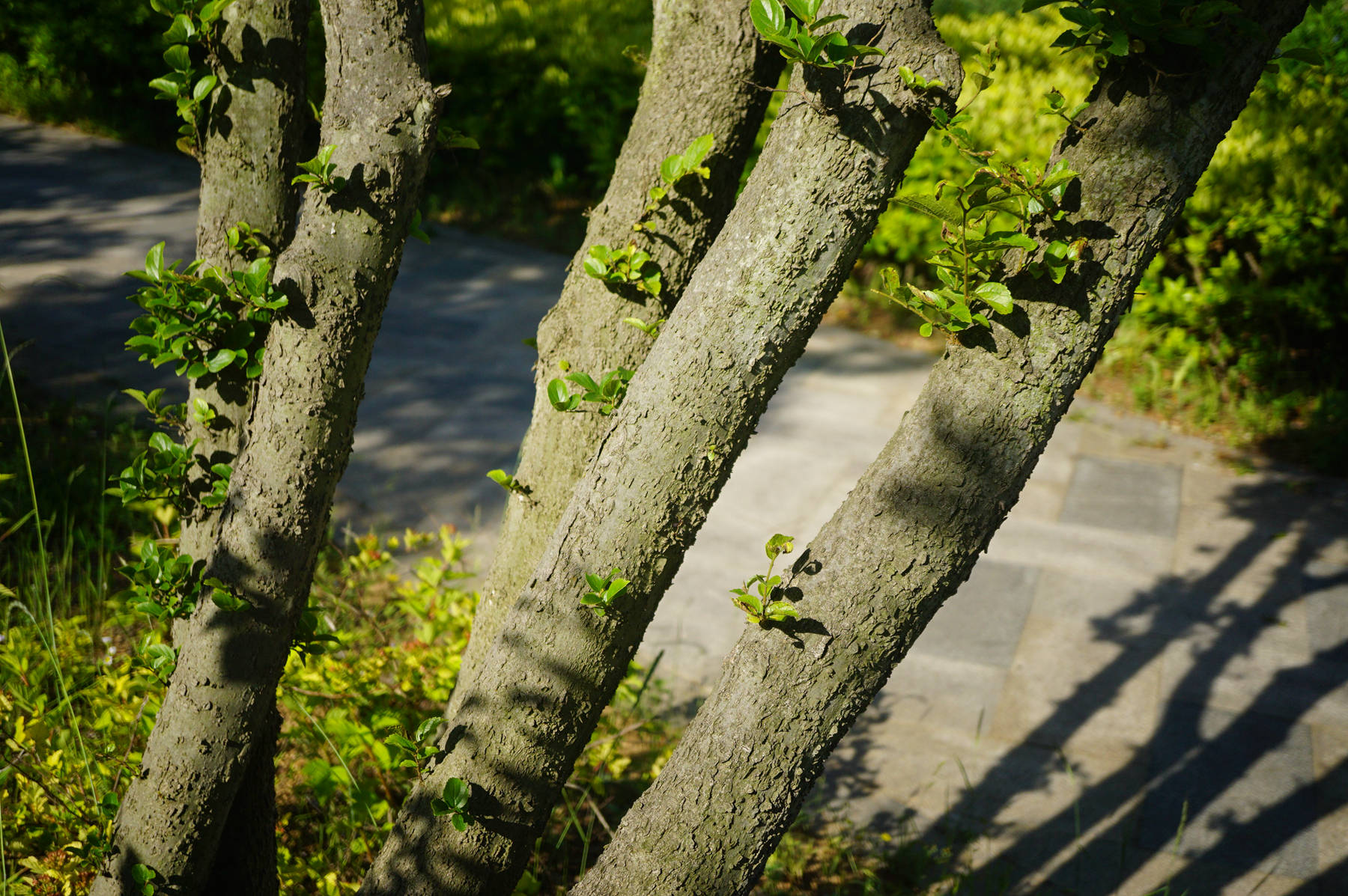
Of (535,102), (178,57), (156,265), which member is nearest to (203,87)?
(178,57)

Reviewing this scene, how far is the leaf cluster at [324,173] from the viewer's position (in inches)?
60.0

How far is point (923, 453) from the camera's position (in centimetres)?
133

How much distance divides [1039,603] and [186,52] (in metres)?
3.82

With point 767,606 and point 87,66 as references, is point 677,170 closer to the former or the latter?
point 767,606

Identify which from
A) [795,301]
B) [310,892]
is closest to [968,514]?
[795,301]

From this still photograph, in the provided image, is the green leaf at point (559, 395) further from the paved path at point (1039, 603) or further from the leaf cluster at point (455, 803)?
the paved path at point (1039, 603)

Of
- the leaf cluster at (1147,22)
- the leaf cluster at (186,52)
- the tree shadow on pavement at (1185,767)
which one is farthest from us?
the tree shadow on pavement at (1185,767)

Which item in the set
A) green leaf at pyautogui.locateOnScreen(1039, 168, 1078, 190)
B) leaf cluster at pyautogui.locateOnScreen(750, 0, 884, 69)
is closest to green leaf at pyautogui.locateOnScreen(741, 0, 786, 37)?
leaf cluster at pyautogui.locateOnScreen(750, 0, 884, 69)

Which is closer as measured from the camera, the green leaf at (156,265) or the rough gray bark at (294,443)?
the rough gray bark at (294,443)

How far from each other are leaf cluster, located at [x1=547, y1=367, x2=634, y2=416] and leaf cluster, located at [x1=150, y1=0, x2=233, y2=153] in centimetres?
81

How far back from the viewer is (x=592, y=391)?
1687 mm

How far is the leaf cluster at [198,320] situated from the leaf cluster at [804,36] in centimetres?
97

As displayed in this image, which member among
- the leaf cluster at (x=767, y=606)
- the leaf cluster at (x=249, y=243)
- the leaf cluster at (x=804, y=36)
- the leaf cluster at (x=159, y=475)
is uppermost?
the leaf cluster at (x=804, y=36)

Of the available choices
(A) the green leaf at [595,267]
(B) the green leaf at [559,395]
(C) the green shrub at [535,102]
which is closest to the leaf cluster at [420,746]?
(B) the green leaf at [559,395]
